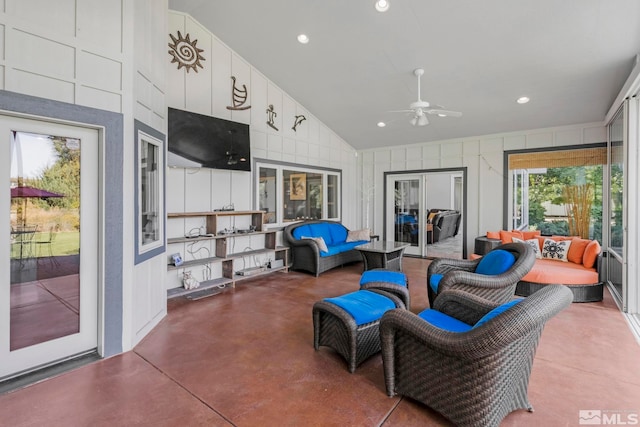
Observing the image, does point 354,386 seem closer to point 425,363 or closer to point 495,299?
point 425,363

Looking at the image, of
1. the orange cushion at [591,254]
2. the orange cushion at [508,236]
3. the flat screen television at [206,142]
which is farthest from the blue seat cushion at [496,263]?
the flat screen television at [206,142]

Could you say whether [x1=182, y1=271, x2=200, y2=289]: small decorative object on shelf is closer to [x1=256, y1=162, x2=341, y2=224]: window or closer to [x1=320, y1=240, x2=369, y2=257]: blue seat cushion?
[x1=256, y1=162, x2=341, y2=224]: window

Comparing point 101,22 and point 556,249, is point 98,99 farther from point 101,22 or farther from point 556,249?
point 556,249

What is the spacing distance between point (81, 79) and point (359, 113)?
5.08 metres

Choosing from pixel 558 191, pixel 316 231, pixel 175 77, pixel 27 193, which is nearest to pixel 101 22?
pixel 27 193

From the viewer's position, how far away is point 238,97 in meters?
5.65

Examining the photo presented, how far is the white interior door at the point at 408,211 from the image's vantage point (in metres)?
7.80

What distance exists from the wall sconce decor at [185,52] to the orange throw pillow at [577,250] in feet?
21.8

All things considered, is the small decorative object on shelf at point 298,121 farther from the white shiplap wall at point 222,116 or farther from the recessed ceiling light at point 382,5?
the recessed ceiling light at point 382,5

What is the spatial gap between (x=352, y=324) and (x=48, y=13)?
345 cm

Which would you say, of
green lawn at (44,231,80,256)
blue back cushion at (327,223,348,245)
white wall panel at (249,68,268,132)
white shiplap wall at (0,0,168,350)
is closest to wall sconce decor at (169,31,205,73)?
white wall panel at (249,68,268,132)

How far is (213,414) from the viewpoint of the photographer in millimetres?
2051

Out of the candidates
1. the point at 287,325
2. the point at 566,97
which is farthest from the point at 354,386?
the point at 566,97

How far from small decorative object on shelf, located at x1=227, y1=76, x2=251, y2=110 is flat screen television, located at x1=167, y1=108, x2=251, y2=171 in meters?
0.46
